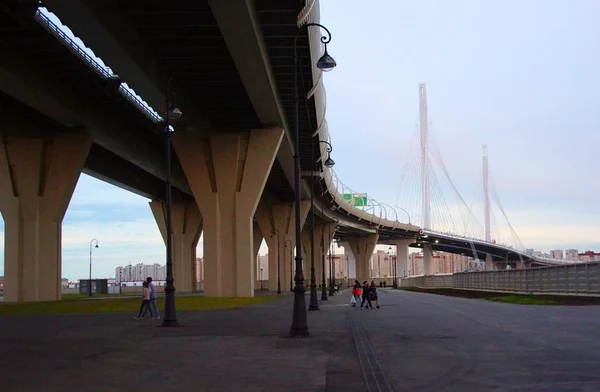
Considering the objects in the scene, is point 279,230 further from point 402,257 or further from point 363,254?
point 402,257

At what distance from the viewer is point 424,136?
333 ft

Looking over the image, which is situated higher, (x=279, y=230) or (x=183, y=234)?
(x=279, y=230)

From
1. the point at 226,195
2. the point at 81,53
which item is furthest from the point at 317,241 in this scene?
the point at 81,53

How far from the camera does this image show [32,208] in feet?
157

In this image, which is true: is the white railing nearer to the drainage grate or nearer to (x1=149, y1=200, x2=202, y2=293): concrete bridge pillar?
the drainage grate

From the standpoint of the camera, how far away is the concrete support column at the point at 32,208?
47438 mm

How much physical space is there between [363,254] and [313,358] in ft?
455

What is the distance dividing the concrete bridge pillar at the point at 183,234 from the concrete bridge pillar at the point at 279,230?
27.8 feet

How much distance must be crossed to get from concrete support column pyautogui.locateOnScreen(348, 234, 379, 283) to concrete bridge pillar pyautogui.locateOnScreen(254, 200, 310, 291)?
2147 inches

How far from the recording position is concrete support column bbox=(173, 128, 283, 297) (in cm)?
4844

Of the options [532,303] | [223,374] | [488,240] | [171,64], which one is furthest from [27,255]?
[488,240]

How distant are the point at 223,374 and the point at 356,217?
103 metres

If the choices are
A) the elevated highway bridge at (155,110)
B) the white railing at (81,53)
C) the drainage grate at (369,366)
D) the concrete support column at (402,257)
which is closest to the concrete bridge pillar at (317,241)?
the concrete support column at (402,257)

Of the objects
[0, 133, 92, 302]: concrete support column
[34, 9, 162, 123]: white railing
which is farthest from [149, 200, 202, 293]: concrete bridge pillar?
A: [34, 9, 162, 123]: white railing
